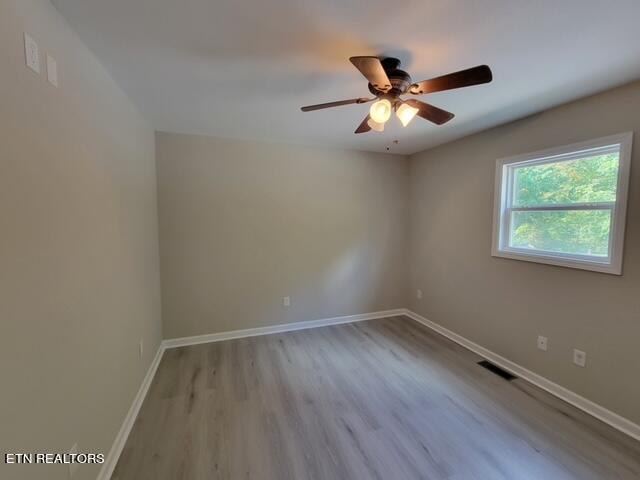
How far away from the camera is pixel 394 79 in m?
1.60

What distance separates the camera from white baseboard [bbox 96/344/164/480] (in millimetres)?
1546

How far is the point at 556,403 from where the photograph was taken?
2182 millimetres

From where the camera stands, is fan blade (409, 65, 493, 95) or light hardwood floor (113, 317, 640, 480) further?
light hardwood floor (113, 317, 640, 480)

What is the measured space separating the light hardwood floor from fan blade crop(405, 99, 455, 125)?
2107 mm

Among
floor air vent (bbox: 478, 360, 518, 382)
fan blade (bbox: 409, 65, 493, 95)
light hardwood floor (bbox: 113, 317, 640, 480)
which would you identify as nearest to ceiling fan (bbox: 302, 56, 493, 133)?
fan blade (bbox: 409, 65, 493, 95)

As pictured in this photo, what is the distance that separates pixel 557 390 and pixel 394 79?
9.00 ft

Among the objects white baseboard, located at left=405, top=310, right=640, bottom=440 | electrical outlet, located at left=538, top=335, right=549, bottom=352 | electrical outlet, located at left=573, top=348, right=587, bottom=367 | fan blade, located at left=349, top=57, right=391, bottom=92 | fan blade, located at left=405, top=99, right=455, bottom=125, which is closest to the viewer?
fan blade, located at left=349, top=57, right=391, bottom=92

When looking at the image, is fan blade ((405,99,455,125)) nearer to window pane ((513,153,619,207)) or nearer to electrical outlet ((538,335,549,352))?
window pane ((513,153,619,207))

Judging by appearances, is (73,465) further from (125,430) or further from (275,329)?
(275,329)

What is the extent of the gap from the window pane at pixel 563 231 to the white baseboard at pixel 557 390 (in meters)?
1.12

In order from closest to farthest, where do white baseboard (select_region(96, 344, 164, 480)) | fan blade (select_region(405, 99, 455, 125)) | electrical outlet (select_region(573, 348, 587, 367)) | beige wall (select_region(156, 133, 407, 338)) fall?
white baseboard (select_region(96, 344, 164, 480)) < fan blade (select_region(405, 99, 455, 125)) < electrical outlet (select_region(573, 348, 587, 367)) < beige wall (select_region(156, 133, 407, 338))

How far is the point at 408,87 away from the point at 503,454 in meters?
2.31

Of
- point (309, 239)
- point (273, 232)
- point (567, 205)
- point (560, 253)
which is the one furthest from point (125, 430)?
point (567, 205)

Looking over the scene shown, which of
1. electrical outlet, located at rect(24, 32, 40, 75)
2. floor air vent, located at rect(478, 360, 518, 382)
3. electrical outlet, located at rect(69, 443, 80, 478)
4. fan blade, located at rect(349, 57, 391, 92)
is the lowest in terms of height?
floor air vent, located at rect(478, 360, 518, 382)
